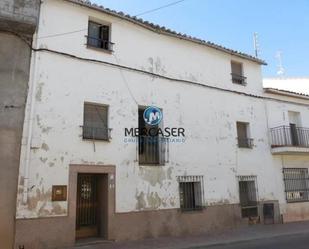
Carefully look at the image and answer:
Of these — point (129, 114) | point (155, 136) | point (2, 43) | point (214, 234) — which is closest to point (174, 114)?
point (155, 136)

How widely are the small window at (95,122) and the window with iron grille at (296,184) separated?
866 centimetres

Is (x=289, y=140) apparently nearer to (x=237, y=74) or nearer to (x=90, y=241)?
(x=237, y=74)

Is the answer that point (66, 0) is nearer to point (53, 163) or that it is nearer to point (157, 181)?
point (53, 163)

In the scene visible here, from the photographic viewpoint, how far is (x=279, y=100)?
14984 millimetres

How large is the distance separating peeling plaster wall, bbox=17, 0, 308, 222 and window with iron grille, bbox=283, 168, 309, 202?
629mm

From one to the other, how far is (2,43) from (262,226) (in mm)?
10872

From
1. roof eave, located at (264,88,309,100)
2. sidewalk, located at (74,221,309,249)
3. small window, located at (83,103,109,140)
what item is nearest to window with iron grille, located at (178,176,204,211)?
sidewalk, located at (74,221,309,249)

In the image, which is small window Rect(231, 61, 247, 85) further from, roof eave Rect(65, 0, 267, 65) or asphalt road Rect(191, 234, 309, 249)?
asphalt road Rect(191, 234, 309, 249)

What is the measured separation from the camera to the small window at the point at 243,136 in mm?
13366

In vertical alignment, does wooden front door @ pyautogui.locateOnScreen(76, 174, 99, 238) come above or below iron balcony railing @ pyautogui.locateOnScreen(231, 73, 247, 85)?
below

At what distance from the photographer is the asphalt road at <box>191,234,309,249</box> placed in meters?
8.66

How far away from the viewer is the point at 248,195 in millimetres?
13164

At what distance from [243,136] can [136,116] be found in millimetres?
5258

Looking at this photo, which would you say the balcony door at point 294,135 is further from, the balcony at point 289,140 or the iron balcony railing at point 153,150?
the iron balcony railing at point 153,150
